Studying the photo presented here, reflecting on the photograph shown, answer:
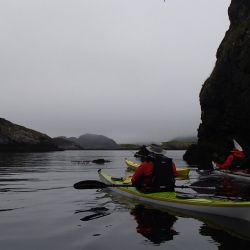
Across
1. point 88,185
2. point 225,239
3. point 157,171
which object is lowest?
point 225,239

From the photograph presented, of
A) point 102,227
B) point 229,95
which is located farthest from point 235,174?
point 229,95

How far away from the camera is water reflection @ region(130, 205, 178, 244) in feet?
34.1

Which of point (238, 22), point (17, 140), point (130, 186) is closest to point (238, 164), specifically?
point (130, 186)

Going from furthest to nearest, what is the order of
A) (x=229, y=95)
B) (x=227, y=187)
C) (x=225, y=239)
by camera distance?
(x=229, y=95), (x=227, y=187), (x=225, y=239)

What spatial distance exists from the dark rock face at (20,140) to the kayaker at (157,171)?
6689 centimetres

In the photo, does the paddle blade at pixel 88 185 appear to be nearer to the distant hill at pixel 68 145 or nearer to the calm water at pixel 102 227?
the calm water at pixel 102 227

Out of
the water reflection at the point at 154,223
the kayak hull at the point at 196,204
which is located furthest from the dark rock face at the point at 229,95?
the water reflection at the point at 154,223

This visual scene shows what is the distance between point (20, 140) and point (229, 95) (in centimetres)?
4873

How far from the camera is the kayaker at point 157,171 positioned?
45.3ft

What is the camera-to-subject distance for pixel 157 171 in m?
13.9

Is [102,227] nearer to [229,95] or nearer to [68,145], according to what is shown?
[229,95]

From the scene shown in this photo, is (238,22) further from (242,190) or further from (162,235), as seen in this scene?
(162,235)

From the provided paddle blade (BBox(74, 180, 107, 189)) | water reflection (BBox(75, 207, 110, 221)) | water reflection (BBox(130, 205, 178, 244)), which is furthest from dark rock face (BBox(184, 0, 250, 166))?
water reflection (BBox(130, 205, 178, 244))

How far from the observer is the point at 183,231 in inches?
432
